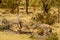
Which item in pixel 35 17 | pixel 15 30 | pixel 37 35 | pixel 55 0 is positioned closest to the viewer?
pixel 37 35

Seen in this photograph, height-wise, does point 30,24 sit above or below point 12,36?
above

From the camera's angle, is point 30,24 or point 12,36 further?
point 30,24

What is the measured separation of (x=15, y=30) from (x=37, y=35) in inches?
51.2

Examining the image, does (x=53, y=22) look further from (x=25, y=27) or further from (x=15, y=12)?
(x=15, y=12)

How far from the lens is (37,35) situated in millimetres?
9469

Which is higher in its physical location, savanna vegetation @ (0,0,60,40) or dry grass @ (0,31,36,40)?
savanna vegetation @ (0,0,60,40)

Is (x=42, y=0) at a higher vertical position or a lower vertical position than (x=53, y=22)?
higher

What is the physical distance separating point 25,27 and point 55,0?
136 inches

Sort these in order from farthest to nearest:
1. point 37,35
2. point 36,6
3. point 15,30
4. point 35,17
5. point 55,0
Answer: point 36,6, point 55,0, point 35,17, point 15,30, point 37,35

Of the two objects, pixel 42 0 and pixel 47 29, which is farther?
pixel 42 0

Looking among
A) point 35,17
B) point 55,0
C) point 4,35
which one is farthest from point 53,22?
point 4,35

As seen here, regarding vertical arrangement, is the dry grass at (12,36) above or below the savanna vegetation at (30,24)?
below

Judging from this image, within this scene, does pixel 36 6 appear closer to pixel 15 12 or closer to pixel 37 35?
pixel 15 12

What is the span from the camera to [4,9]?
49.6ft
